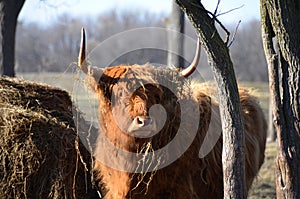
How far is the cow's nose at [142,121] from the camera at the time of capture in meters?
4.59

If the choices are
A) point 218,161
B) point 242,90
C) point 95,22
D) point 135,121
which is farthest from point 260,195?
point 95,22

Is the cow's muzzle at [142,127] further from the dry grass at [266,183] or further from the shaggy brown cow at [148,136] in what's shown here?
the dry grass at [266,183]

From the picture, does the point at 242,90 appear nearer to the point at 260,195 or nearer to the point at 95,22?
the point at 260,195

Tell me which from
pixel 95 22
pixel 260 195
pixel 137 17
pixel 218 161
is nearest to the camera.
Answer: pixel 218 161

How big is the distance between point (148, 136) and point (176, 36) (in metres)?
4.12

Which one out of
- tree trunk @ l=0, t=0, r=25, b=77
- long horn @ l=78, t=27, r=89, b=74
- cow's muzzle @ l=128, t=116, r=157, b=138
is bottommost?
cow's muzzle @ l=128, t=116, r=157, b=138

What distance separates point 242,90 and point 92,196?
2.82 metres

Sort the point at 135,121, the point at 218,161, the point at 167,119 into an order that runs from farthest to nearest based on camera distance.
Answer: the point at 218,161, the point at 167,119, the point at 135,121

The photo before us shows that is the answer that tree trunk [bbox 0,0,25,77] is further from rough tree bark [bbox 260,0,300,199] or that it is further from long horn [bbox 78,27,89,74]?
rough tree bark [bbox 260,0,300,199]

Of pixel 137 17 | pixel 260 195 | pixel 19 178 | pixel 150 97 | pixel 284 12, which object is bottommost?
pixel 260 195

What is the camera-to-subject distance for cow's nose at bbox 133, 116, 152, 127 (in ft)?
15.1

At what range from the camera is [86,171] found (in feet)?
19.5

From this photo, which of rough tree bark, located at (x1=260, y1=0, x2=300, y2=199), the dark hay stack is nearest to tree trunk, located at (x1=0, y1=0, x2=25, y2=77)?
the dark hay stack

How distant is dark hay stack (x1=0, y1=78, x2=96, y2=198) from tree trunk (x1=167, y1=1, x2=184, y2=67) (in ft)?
9.30
